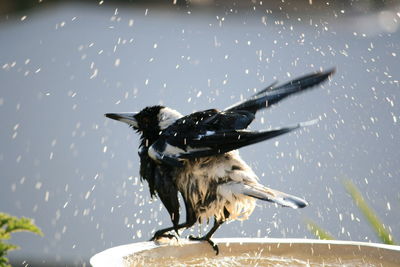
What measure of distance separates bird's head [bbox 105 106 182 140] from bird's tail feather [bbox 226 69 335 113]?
22cm

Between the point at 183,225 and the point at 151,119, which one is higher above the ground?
the point at 151,119

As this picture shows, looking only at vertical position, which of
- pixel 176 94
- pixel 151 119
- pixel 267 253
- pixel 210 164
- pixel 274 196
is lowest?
pixel 267 253

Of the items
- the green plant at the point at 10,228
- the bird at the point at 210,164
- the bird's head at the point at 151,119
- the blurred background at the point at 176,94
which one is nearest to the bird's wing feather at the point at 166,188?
the bird at the point at 210,164

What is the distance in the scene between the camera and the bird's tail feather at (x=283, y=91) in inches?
78.1

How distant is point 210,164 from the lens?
6.20 ft

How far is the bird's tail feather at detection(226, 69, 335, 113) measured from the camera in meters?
1.98

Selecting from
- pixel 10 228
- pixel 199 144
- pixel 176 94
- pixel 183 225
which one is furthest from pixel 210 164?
pixel 176 94

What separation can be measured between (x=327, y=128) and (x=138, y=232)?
132cm

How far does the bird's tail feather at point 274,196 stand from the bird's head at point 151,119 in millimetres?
423

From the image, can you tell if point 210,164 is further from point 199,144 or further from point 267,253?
point 267,253

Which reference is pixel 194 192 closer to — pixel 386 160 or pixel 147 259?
pixel 147 259

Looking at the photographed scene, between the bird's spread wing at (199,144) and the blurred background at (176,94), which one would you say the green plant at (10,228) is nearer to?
the bird's spread wing at (199,144)

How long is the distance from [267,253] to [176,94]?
92.6 inches

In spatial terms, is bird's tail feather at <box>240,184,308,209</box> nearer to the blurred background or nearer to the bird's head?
the bird's head
